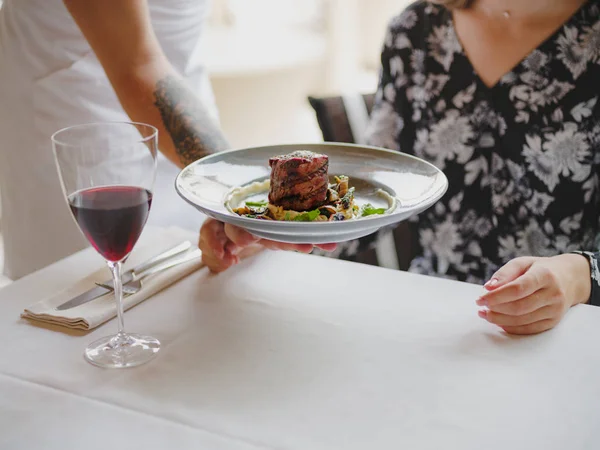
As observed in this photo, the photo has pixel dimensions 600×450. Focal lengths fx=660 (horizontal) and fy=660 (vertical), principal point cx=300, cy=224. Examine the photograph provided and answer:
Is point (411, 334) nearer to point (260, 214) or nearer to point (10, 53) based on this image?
point (260, 214)

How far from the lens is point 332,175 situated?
3.65ft

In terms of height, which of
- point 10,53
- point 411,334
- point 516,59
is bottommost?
point 411,334

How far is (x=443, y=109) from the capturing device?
64.6 inches

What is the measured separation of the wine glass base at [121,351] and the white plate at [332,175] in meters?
0.19

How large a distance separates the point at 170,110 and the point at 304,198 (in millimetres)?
505

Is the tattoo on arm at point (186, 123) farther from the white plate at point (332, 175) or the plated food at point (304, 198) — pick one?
the plated food at point (304, 198)

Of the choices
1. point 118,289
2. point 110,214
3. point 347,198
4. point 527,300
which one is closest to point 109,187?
point 110,214

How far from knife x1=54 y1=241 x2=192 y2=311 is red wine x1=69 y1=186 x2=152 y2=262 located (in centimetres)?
18

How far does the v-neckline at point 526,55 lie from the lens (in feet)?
4.69

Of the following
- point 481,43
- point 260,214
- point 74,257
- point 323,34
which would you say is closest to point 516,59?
point 481,43

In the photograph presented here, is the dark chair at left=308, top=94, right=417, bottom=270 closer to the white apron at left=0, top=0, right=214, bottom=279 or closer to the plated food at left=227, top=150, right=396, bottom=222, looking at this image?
the white apron at left=0, top=0, right=214, bottom=279

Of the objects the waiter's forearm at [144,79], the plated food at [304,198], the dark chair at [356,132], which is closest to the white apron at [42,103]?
the waiter's forearm at [144,79]

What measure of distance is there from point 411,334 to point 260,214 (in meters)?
0.27

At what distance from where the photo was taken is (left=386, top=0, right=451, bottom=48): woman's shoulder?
5.45 ft
